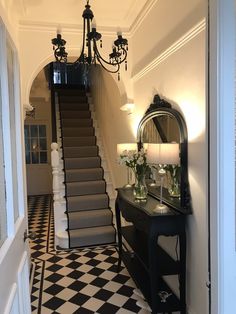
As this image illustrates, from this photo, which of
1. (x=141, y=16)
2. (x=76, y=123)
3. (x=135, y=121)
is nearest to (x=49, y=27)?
(x=141, y=16)

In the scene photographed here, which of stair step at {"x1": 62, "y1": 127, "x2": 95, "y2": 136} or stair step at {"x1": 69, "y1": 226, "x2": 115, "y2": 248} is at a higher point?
stair step at {"x1": 62, "y1": 127, "x2": 95, "y2": 136}

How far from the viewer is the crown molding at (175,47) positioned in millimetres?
2003

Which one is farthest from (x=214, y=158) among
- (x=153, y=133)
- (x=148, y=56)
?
(x=148, y=56)

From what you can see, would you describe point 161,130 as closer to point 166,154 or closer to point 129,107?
point 166,154

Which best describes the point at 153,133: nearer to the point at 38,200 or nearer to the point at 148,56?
the point at 148,56

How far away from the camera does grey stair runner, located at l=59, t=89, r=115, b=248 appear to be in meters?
4.32

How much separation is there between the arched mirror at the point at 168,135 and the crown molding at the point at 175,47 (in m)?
0.38

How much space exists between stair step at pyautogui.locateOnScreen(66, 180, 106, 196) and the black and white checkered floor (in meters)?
0.96

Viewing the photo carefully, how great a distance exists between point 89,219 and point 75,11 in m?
3.05

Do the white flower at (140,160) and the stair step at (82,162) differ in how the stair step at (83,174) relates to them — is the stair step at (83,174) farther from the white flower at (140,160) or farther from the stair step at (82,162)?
the white flower at (140,160)

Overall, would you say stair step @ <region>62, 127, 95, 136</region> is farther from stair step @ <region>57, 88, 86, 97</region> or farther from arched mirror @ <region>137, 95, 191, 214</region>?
arched mirror @ <region>137, 95, 191, 214</region>

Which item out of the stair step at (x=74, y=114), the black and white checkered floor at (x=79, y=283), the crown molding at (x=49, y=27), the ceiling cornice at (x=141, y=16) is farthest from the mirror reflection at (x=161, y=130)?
the stair step at (x=74, y=114)

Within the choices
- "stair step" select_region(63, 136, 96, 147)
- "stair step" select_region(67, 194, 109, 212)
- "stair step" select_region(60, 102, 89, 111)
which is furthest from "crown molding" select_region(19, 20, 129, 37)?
"stair step" select_region(60, 102, 89, 111)

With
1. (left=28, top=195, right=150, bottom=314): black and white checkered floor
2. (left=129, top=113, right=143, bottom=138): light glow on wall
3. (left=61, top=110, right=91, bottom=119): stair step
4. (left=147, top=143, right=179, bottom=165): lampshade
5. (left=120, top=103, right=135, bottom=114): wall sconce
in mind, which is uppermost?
(left=61, top=110, right=91, bottom=119): stair step
